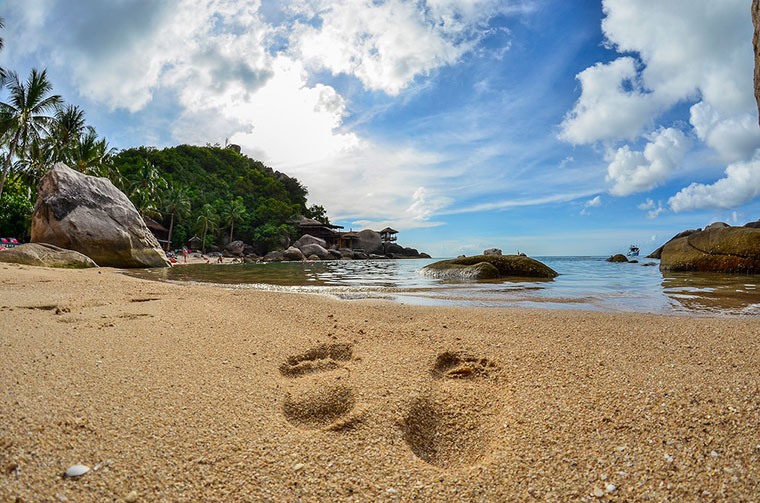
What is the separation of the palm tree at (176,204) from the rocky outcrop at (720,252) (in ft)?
139

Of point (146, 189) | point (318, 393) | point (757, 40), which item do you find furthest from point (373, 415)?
point (146, 189)

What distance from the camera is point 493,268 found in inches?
451

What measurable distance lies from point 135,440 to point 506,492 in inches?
59.4

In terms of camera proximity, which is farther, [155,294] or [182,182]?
[182,182]

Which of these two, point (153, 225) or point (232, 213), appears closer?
point (153, 225)

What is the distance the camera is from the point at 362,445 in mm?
1553

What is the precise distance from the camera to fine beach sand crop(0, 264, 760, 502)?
1.29m

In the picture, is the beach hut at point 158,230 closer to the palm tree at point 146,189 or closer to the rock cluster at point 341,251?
the palm tree at point 146,189

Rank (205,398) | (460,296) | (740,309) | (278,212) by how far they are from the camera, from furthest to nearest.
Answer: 1. (278,212)
2. (460,296)
3. (740,309)
4. (205,398)

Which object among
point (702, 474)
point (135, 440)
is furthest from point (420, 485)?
point (135, 440)

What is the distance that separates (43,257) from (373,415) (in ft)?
43.5

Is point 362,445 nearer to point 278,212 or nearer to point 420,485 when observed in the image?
point 420,485

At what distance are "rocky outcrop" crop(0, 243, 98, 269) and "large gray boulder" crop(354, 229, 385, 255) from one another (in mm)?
44526

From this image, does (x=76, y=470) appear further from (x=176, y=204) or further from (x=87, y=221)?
(x=176, y=204)
